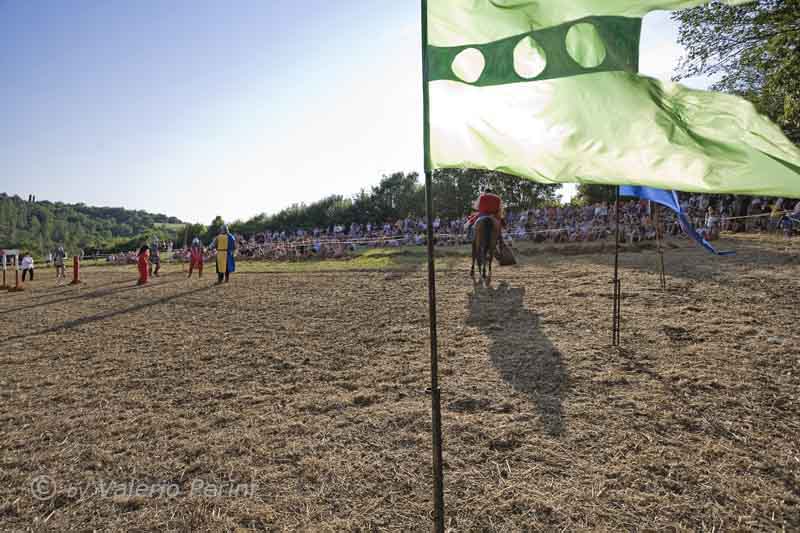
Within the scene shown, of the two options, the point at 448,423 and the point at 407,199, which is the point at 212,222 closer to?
the point at 407,199

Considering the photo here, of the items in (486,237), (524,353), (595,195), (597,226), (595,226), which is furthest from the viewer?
A: (595,195)

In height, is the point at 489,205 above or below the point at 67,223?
below

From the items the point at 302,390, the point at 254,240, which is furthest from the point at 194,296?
the point at 254,240

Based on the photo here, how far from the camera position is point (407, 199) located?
154 feet

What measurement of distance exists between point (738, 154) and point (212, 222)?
57820 millimetres

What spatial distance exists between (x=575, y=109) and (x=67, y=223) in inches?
7356

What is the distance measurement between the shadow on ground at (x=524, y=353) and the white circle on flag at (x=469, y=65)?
101 inches

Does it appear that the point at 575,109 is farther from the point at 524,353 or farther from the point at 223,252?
the point at 223,252

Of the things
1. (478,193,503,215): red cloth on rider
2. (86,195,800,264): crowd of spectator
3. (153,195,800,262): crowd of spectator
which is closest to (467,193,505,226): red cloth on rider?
(478,193,503,215): red cloth on rider

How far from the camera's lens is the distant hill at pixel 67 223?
373 feet

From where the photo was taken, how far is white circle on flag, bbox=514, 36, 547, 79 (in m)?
2.04

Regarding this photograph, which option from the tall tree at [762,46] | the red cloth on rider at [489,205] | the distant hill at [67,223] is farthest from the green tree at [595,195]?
the distant hill at [67,223]

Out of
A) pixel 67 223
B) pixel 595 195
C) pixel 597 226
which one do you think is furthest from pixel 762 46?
pixel 67 223

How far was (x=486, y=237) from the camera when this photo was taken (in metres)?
9.84
